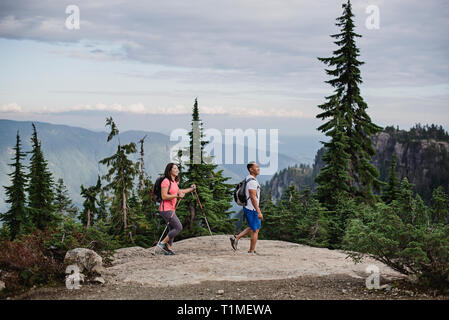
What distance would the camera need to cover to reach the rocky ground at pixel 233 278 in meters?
7.75

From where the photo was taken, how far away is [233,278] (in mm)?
9039

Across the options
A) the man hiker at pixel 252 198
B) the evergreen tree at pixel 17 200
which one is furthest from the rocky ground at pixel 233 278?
the evergreen tree at pixel 17 200

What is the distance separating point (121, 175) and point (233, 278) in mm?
17123

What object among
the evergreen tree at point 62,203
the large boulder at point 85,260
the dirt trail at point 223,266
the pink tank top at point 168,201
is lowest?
the evergreen tree at point 62,203

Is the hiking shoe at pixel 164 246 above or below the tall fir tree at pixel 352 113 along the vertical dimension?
below

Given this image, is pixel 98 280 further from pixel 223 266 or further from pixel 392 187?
pixel 392 187

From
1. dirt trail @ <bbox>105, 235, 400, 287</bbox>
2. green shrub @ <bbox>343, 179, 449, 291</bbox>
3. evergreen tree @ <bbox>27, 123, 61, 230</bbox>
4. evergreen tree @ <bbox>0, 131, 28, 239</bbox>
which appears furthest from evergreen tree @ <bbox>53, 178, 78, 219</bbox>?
green shrub @ <bbox>343, 179, 449, 291</bbox>

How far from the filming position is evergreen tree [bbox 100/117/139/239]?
24344 millimetres

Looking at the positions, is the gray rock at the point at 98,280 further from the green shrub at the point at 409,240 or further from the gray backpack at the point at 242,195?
the green shrub at the point at 409,240

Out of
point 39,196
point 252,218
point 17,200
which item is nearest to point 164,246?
point 252,218

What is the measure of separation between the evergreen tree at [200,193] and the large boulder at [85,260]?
1626 centimetres

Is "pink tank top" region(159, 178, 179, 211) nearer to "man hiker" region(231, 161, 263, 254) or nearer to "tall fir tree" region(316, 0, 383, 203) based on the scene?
"man hiker" region(231, 161, 263, 254)
